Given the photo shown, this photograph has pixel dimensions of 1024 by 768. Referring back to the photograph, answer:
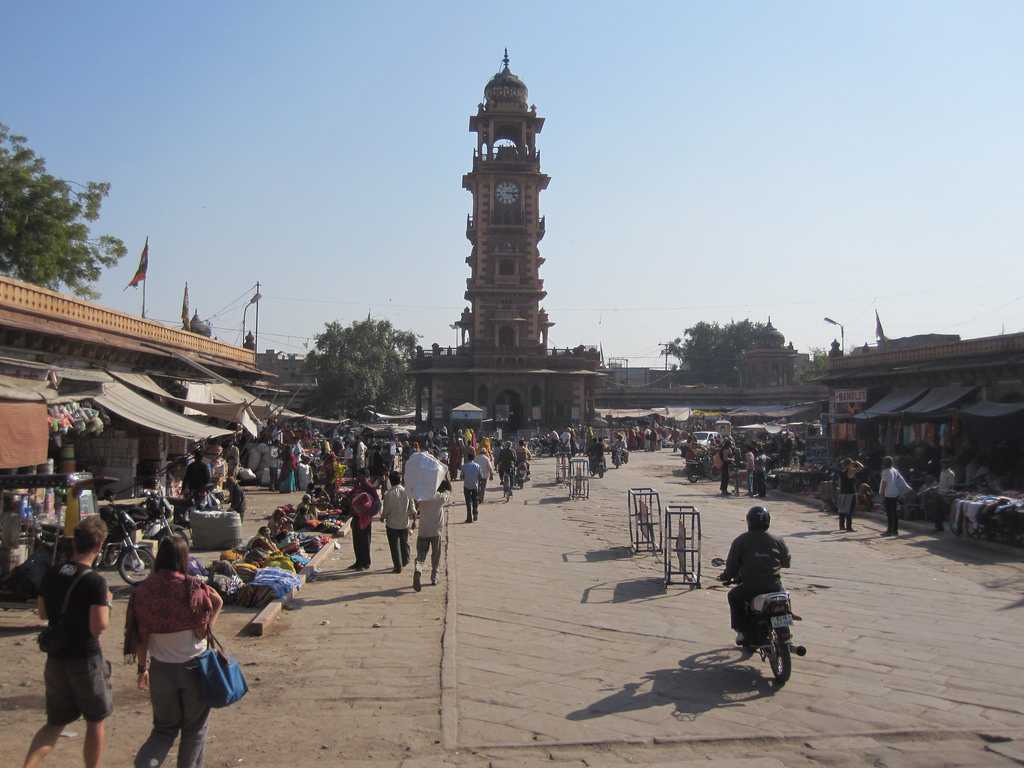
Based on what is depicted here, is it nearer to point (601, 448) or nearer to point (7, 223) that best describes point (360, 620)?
point (601, 448)

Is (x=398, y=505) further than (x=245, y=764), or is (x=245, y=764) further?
(x=398, y=505)

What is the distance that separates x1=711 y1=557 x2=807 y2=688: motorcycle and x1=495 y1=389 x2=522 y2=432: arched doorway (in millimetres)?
46127

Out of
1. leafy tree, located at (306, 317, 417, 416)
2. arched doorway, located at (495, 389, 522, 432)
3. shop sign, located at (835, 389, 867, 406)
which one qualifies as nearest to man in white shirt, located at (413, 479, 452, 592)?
shop sign, located at (835, 389, 867, 406)

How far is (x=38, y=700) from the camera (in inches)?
252

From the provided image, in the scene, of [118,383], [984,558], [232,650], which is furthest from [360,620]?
Result: [984,558]

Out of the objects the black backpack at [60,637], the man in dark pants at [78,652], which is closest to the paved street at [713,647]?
the man in dark pants at [78,652]

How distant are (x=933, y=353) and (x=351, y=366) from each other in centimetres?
3820

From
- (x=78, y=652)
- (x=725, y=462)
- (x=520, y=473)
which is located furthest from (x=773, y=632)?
(x=520, y=473)

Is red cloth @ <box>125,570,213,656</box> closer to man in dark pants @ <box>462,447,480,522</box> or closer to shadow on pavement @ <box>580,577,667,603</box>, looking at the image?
shadow on pavement @ <box>580,577,667,603</box>

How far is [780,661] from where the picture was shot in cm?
690

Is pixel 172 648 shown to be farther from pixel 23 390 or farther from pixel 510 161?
pixel 510 161

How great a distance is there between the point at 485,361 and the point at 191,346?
1278 inches

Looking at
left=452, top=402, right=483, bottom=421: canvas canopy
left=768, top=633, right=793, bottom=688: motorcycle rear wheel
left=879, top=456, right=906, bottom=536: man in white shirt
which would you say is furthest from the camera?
left=452, top=402, right=483, bottom=421: canvas canopy

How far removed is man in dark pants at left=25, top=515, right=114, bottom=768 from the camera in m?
4.62
